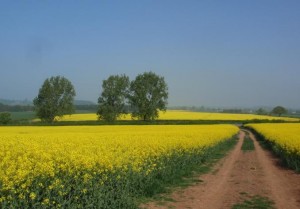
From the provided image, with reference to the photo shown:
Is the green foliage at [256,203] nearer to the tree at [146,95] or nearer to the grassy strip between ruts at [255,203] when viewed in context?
the grassy strip between ruts at [255,203]

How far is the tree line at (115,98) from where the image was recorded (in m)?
85.2

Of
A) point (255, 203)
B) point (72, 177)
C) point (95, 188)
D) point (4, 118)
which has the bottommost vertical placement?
point (255, 203)

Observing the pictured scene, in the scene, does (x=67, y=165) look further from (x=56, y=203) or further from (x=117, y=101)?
(x=117, y=101)

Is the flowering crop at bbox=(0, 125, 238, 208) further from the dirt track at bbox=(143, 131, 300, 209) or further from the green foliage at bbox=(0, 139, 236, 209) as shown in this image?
the dirt track at bbox=(143, 131, 300, 209)

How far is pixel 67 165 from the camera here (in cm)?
823

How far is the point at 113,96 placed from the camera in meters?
88.4

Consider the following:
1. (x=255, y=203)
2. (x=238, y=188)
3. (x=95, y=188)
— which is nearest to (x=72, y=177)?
(x=95, y=188)

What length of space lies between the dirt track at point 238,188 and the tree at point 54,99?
70421 mm

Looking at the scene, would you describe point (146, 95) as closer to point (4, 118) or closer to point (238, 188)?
point (4, 118)

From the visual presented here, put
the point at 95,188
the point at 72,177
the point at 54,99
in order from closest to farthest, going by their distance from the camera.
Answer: the point at 72,177, the point at 95,188, the point at 54,99

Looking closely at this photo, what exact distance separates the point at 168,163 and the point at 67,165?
6.60 meters

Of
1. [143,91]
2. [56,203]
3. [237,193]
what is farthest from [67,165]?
[143,91]

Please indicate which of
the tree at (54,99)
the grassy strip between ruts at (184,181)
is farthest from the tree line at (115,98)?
the grassy strip between ruts at (184,181)

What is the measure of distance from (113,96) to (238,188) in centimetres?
7643
